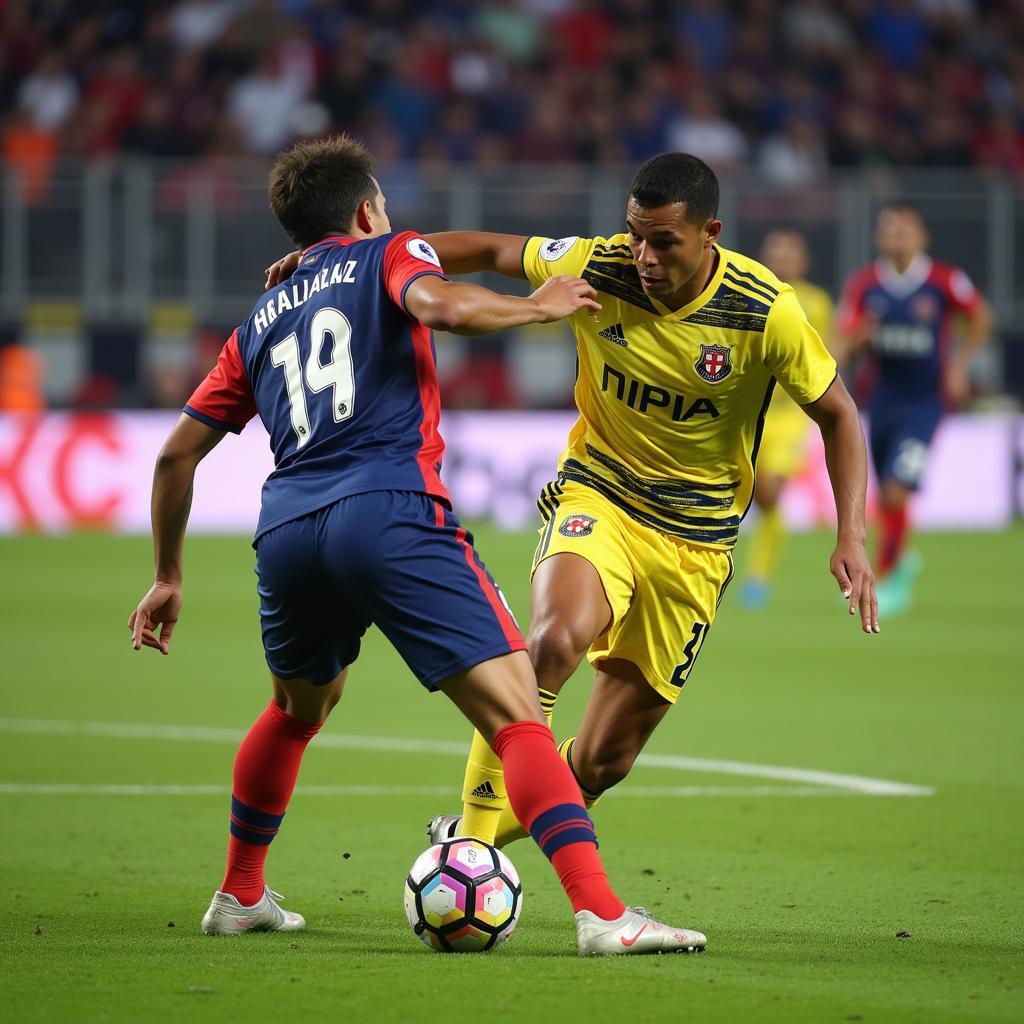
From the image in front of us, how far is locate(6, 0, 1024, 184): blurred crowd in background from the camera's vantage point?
21812 millimetres

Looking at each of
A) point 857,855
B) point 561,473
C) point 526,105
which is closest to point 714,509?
point 561,473

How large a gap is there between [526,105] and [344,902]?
60.0 feet

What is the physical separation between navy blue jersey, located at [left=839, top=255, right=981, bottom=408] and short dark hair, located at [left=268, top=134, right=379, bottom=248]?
29.5 feet

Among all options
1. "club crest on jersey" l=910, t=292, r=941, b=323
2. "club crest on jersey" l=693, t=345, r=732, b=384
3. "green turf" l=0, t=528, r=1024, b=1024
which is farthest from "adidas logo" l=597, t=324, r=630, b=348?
"club crest on jersey" l=910, t=292, r=941, b=323

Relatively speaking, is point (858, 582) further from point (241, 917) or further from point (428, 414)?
point (241, 917)

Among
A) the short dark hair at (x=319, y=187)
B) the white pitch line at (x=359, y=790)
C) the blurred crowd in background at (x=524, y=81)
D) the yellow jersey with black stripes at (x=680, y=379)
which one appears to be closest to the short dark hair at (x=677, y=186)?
the yellow jersey with black stripes at (x=680, y=379)

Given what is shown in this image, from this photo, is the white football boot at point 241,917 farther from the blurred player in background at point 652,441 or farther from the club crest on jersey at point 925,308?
the club crest on jersey at point 925,308

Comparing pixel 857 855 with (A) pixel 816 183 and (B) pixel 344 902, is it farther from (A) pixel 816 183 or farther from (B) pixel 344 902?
(A) pixel 816 183

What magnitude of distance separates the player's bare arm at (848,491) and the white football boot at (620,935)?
3.29 ft

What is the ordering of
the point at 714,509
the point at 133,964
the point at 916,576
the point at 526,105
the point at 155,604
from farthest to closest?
1. the point at 526,105
2. the point at 916,576
3. the point at 714,509
4. the point at 155,604
5. the point at 133,964

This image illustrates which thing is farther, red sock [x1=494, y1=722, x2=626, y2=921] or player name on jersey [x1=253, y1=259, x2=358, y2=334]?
player name on jersey [x1=253, y1=259, x2=358, y2=334]

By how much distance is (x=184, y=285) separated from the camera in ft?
65.5

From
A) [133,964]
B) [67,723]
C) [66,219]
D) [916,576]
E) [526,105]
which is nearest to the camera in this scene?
[133,964]

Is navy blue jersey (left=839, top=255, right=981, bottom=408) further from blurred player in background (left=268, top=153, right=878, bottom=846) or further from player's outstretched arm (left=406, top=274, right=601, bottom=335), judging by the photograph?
player's outstretched arm (left=406, top=274, right=601, bottom=335)
